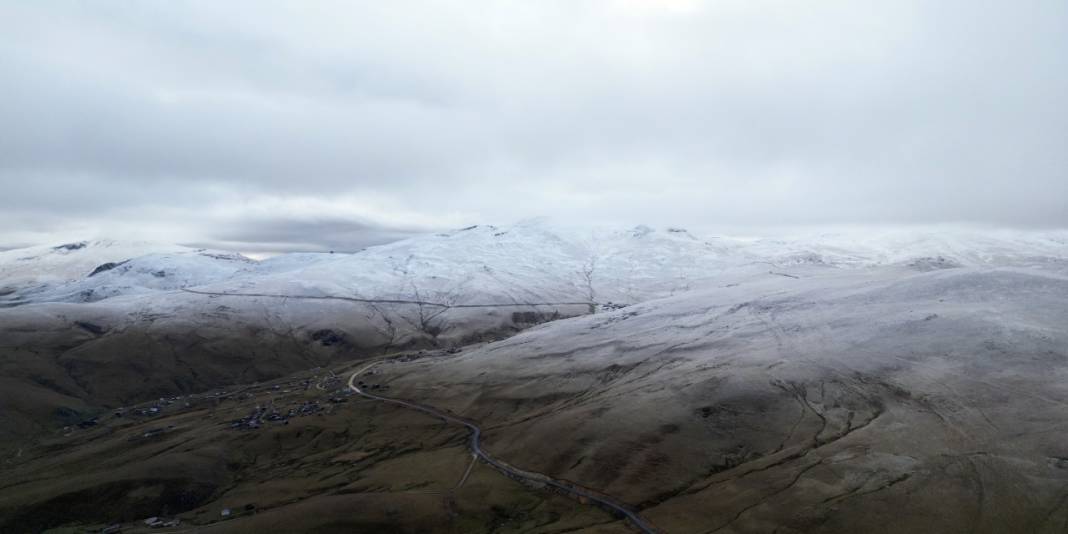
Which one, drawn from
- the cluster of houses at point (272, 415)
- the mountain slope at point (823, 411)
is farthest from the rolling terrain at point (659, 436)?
the cluster of houses at point (272, 415)

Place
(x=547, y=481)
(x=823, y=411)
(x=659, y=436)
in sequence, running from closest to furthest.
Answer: (x=547, y=481), (x=659, y=436), (x=823, y=411)

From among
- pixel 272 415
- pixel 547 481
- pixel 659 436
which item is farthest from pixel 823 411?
pixel 272 415

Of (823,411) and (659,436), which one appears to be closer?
(659,436)

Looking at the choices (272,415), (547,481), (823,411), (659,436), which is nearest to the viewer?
(547,481)

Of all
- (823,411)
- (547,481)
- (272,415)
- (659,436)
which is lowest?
(272,415)

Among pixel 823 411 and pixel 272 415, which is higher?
pixel 823 411

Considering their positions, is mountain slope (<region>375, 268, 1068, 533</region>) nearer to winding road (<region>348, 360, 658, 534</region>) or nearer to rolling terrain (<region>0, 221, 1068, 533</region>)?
rolling terrain (<region>0, 221, 1068, 533</region>)

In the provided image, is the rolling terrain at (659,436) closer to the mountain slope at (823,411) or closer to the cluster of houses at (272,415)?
the mountain slope at (823,411)

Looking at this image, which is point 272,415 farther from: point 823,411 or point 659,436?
point 823,411

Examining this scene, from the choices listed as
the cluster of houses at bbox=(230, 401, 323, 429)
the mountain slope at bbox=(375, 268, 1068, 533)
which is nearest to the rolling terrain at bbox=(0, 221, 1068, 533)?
the mountain slope at bbox=(375, 268, 1068, 533)

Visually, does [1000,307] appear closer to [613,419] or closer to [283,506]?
[613,419]

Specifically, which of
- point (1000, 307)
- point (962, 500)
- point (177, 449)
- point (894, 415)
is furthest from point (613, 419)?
point (1000, 307)
